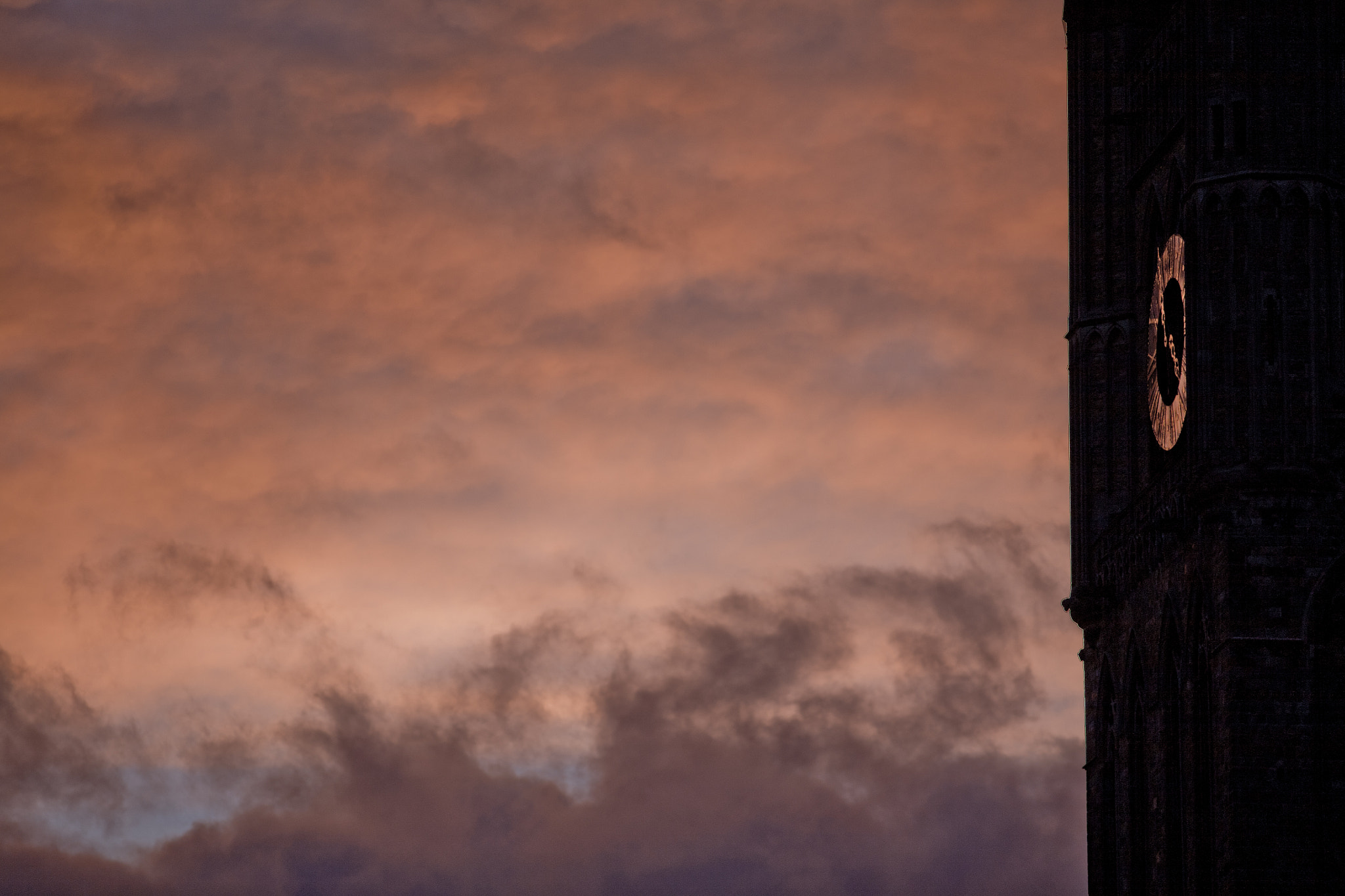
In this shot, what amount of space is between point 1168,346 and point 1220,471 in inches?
297

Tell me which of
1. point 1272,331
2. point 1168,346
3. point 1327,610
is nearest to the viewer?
point 1327,610

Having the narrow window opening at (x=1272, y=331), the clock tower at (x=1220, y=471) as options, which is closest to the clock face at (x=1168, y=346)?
the clock tower at (x=1220, y=471)

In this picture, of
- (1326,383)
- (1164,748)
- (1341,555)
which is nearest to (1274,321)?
(1326,383)

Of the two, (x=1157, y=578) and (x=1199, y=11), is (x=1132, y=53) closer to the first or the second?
(x=1199, y=11)

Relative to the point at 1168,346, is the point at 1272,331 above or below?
below

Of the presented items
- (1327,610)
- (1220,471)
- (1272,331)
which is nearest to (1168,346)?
(1272,331)

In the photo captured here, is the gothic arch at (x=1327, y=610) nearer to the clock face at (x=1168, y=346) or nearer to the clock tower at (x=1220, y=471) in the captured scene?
the clock tower at (x=1220, y=471)

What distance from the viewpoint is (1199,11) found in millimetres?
74750

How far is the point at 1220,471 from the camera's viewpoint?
232 feet

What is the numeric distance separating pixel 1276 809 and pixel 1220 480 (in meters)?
8.78

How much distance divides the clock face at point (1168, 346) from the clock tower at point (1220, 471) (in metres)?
0.14

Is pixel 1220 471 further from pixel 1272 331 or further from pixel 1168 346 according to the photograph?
pixel 1168 346

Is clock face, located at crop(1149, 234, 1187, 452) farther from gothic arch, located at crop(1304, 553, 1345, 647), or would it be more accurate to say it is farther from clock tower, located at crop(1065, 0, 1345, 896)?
gothic arch, located at crop(1304, 553, 1345, 647)

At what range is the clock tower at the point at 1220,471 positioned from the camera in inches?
2724
